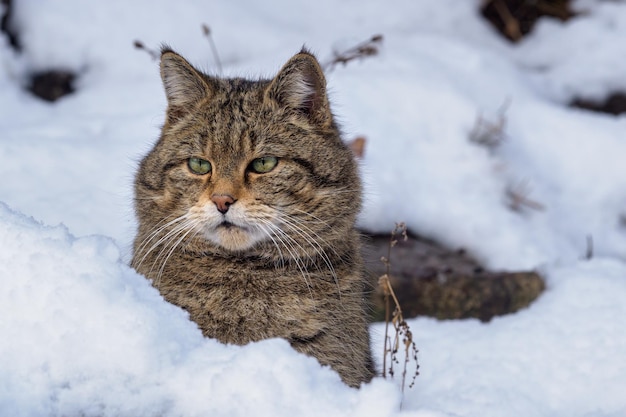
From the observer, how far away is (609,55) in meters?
6.84

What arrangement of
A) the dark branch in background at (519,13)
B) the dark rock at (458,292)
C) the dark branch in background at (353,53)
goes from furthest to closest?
the dark branch in background at (519,13)
the dark branch in background at (353,53)
the dark rock at (458,292)

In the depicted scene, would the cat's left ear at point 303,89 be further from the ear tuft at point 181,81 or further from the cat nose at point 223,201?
the cat nose at point 223,201

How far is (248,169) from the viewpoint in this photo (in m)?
3.06

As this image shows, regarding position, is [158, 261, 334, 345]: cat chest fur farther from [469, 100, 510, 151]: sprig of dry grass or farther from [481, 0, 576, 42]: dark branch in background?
[481, 0, 576, 42]: dark branch in background

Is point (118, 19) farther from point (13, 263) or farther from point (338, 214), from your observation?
point (13, 263)

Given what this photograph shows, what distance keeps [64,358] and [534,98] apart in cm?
501

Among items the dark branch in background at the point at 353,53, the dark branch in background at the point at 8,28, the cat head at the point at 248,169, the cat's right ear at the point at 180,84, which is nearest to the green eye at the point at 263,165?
the cat head at the point at 248,169

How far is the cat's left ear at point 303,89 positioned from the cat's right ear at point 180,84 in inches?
11.3

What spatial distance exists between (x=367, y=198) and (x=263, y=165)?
1.14 m

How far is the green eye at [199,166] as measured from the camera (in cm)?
309

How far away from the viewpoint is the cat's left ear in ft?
A: 10.4

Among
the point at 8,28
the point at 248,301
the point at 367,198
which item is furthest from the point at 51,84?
the point at 248,301

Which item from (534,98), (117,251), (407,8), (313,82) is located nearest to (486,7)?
(407,8)

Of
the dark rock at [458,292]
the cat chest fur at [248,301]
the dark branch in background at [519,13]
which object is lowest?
the dark branch in background at [519,13]
